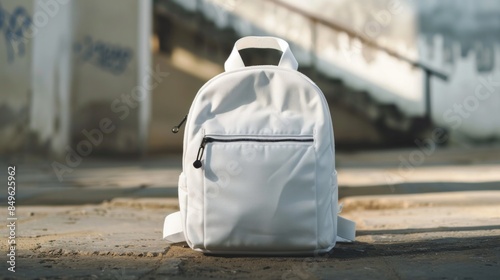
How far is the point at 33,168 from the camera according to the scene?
627 cm

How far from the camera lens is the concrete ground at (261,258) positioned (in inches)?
65.5

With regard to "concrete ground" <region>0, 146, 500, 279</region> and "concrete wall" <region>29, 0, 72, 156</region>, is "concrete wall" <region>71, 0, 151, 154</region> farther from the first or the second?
"concrete ground" <region>0, 146, 500, 279</region>

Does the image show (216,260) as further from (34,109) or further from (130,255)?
(34,109)

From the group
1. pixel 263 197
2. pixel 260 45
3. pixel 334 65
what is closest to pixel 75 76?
pixel 334 65

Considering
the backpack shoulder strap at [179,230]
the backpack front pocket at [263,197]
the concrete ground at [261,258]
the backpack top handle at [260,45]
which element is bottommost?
the concrete ground at [261,258]

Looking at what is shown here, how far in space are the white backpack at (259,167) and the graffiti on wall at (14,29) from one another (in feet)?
17.2

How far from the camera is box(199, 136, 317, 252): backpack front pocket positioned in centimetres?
178

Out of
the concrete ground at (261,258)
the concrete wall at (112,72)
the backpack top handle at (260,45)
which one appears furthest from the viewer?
the concrete wall at (112,72)

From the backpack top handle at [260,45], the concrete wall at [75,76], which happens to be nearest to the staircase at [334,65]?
the concrete wall at [75,76]

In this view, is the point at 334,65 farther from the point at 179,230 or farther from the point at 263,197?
the point at 263,197

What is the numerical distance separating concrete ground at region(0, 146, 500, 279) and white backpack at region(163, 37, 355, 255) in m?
0.07

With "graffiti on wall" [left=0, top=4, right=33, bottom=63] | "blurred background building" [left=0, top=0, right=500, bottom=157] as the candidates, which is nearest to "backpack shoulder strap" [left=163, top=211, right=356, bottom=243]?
"graffiti on wall" [left=0, top=4, right=33, bottom=63]

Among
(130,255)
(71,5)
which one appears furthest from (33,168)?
(130,255)

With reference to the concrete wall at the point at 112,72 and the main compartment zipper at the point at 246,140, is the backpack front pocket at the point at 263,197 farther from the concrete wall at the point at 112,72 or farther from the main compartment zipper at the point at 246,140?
the concrete wall at the point at 112,72
